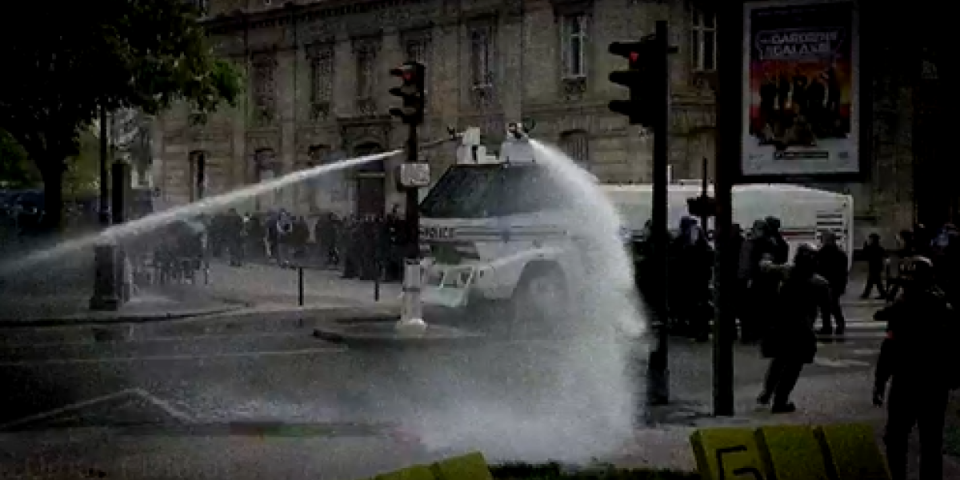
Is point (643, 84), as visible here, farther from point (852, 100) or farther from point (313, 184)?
point (313, 184)

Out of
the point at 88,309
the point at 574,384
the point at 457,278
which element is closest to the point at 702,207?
the point at 574,384

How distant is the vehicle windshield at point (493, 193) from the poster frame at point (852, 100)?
380 inches

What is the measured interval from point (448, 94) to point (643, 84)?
28.0m

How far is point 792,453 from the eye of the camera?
286 inches

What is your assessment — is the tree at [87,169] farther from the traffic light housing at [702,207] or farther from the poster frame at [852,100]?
the poster frame at [852,100]

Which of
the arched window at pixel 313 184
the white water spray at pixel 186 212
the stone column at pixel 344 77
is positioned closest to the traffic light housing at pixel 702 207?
the white water spray at pixel 186 212

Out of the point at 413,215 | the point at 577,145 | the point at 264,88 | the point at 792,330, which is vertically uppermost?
the point at 264,88

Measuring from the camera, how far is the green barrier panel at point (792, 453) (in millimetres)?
7184

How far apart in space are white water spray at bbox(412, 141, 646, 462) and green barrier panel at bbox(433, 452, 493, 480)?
169 inches

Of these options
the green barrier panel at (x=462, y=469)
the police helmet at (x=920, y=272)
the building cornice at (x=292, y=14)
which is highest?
the building cornice at (x=292, y=14)

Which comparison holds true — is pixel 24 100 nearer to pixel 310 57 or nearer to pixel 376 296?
pixel 376 296

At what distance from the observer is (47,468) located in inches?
424

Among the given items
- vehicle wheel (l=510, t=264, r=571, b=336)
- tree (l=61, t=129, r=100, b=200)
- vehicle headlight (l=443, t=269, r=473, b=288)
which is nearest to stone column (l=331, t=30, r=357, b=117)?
vehicle headlight (l=443, t=269, r=473, b=288)

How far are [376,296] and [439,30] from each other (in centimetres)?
1568
